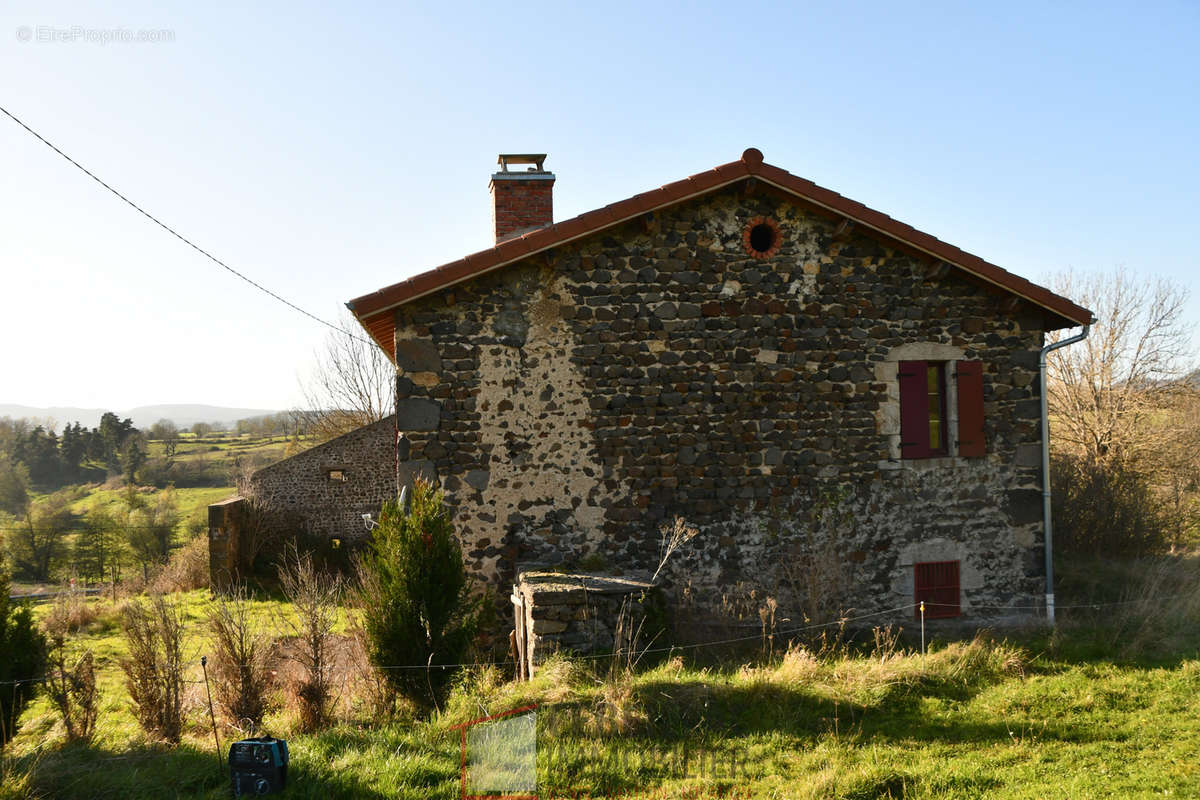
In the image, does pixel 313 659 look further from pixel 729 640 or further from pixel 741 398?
pixel 741 398

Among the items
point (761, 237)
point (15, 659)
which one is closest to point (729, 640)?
point (761, 237)

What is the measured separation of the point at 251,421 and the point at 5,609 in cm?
7871

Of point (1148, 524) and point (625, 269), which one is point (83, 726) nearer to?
point (625, 269)

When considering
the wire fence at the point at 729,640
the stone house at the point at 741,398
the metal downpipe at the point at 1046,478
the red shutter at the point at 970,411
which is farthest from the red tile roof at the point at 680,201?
the wire fence at the point at 729,640

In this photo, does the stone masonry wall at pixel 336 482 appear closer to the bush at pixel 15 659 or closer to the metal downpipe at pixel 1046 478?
the bush at pixel 15 659

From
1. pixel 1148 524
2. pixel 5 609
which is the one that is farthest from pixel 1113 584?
pixel 5 609

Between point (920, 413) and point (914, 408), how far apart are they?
10 cm

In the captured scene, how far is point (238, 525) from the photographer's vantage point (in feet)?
61.2

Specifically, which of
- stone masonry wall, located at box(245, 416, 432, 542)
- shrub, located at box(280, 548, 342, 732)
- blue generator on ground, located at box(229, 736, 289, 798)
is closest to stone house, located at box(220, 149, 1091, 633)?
shrub, located at box(280, 548, 342, 732)

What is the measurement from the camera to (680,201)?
8.23 metres

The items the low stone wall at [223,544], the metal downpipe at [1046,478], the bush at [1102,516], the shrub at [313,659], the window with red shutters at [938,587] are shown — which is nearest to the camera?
the shrub at [313,659]

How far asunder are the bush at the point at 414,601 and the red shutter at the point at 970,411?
245 inches

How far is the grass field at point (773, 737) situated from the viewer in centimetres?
454

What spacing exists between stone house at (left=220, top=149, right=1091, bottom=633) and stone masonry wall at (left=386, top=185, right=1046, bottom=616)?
23 millimetres
